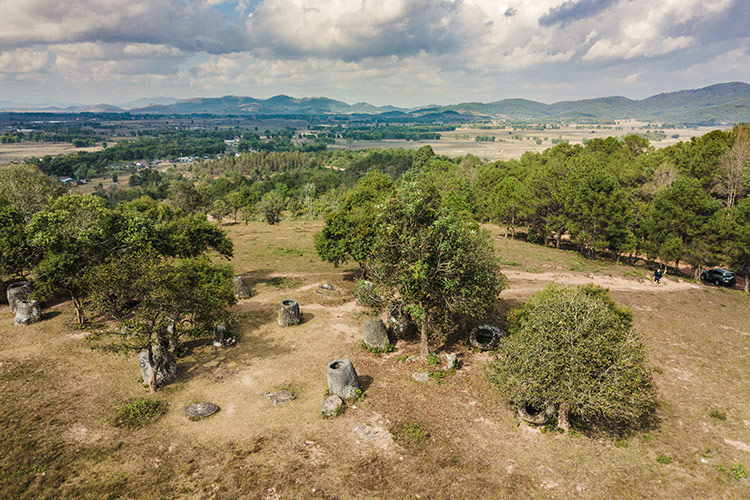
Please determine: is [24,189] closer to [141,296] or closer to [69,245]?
[69,245]

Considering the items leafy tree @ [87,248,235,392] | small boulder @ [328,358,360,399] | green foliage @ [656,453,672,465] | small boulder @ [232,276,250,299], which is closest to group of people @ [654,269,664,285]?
green foliage @ [656,453,672,465]

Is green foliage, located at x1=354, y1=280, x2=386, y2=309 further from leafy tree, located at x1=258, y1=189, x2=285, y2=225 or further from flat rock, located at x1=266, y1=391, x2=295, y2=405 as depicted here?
leafy tree, located at x1=258, y1=189, x2=285, y2=225

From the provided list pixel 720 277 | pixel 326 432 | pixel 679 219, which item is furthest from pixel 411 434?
pixel 720 277

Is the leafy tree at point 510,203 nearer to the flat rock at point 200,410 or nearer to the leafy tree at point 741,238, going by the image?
the leafy tree at point 741,238

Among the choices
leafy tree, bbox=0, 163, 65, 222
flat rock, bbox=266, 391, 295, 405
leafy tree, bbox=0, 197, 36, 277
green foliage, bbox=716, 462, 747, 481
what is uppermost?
leafy tree, bbox=0, 163, 65, 222

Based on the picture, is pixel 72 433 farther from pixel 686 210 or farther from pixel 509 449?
pixel 686 210

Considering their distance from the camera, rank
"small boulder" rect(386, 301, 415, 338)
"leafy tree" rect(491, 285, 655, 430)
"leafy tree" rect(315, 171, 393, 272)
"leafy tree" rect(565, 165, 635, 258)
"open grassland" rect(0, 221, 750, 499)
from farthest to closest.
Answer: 1. "leafy tree" rect(565, 165, 635, 258)
2. "leafy tree" rect(315, 171, 393, 272)
3. "small boulder" rect(386, 301, 415, 338)
4. "leafy tree" rect(491, 285, 655, 430)
5. "open grassland" rect(0, 221, 750, 499)
